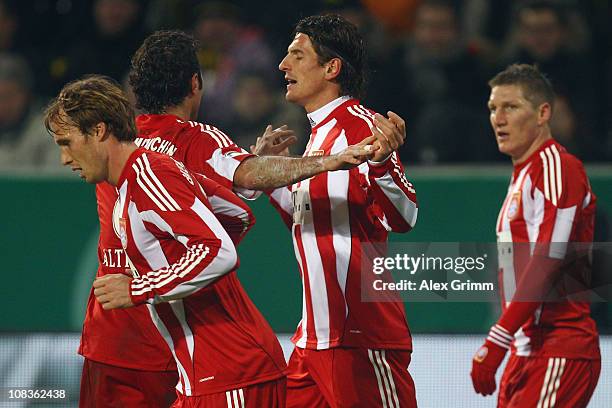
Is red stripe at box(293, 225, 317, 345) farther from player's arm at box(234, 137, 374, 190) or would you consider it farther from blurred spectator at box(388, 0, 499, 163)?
blurred spectator at box(388, 0, 499, 163)

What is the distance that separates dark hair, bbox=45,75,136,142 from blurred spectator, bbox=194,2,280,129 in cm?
432

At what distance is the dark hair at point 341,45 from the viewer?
14.6 feet

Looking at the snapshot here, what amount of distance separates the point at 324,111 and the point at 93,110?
3.90 feet

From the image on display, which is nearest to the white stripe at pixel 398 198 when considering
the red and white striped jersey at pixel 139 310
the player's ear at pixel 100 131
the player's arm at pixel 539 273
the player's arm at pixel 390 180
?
the player's arm at pixel 390 180

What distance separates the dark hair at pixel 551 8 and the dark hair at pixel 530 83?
2.81 meters

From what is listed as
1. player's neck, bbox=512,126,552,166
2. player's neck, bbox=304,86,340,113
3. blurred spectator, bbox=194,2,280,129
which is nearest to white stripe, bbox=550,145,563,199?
player's neck, bbox=512,126,552,166

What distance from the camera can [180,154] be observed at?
168 inches

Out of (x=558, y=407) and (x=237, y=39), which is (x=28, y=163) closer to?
(x=237, y=39)

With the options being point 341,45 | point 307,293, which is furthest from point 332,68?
point 307,293

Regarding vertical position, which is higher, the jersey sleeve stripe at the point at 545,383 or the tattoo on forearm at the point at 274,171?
the tattoo on forearm at the point at 274,171

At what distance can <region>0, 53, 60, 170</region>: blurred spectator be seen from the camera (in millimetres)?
7770

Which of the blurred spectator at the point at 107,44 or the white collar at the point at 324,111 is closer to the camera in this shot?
the white collar at the point at 324,111

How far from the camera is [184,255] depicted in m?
3.39

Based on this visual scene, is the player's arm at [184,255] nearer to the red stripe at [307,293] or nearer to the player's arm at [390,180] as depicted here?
the player's arm at [390,180]
